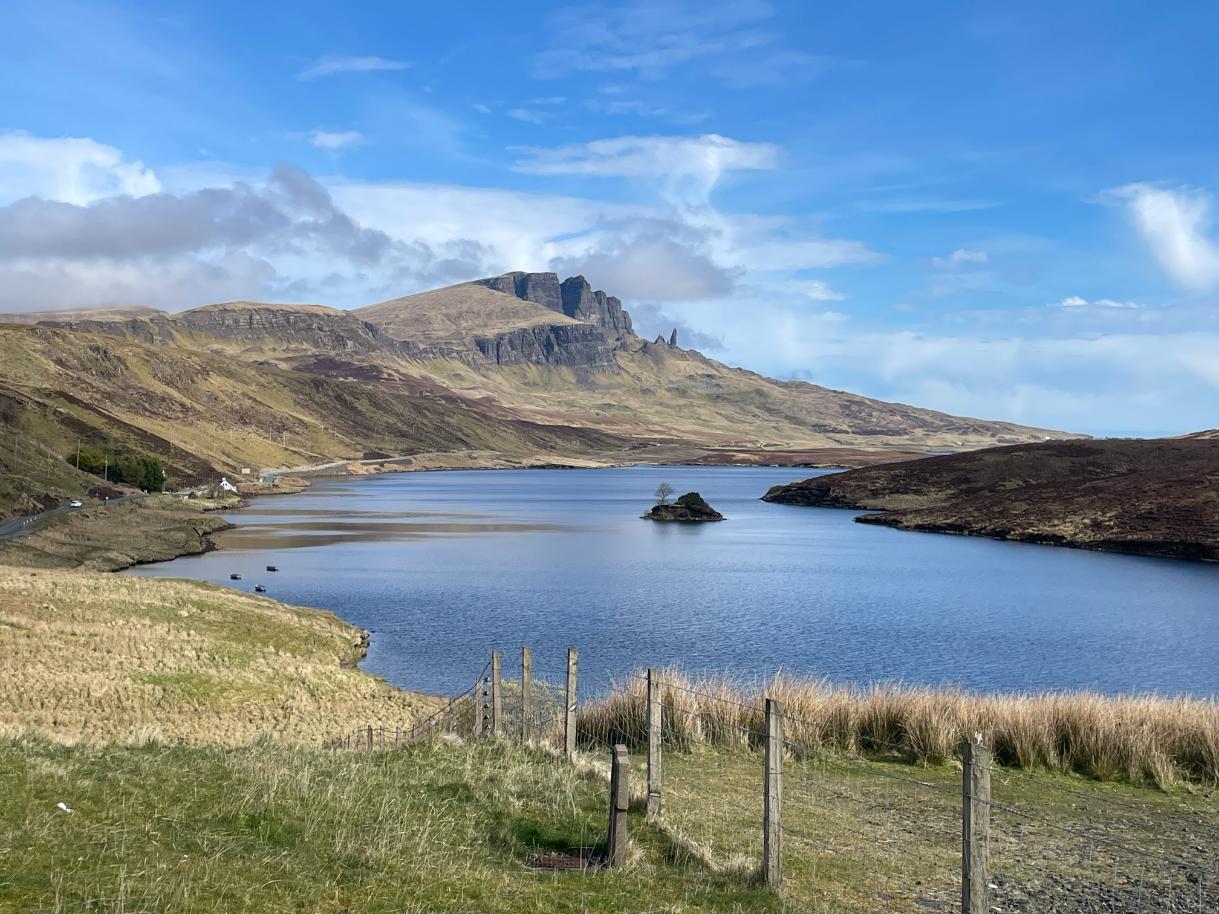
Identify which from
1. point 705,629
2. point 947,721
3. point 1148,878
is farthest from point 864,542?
point 1148,878

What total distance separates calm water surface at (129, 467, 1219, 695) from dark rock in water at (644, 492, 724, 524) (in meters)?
10.7

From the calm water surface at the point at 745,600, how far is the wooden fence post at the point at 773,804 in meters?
29.9

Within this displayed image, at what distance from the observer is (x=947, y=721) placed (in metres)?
21.6

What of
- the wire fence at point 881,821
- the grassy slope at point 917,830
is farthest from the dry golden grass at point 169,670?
the grassy slope at point 917,830

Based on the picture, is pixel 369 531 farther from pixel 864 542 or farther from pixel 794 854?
pixel 794 854

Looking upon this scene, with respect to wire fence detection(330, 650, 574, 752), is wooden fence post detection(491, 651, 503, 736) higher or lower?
higher

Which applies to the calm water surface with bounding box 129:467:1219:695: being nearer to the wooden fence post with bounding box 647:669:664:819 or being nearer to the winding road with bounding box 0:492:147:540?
the winding road with bounding box 0:492:147:540

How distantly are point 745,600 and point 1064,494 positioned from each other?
2965 inches

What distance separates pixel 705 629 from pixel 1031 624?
20.3m

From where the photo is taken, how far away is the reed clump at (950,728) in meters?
20.2

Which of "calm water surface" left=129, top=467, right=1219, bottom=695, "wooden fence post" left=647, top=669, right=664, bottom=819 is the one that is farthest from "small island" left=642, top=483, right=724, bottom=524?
"wooden fence post" left=647, top=669, right=664, bottom=819

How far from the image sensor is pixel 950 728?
2125 cm

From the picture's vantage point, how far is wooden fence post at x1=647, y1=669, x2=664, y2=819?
14.8 meters

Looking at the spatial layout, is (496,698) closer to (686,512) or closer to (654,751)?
(654,751)
